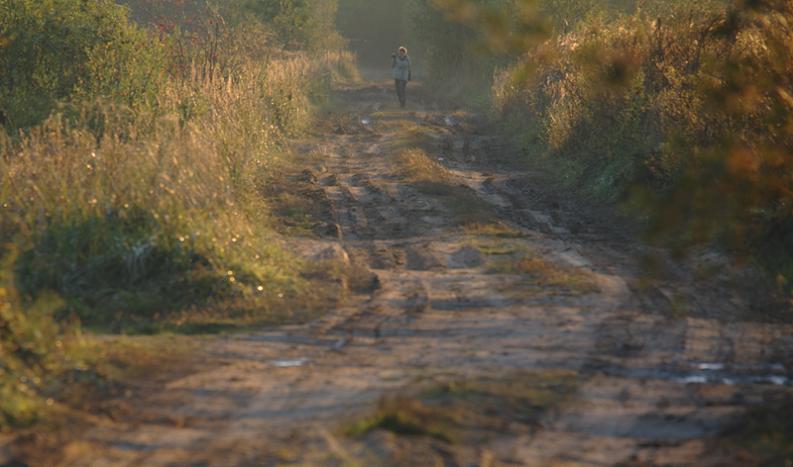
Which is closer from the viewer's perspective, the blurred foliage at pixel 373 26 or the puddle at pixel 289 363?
the puddle at pixel 289 363

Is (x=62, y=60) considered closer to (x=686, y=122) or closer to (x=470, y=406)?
Result: (x=686, y=122)

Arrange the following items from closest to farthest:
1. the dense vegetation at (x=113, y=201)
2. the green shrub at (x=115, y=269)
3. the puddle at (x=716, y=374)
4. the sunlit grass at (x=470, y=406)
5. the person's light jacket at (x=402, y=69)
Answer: the sunlit grass at (x=470, y=406) < the puddle at (x=716, y=374) < the dense vegetation at (x=113, y=201) < the green shrub at (x=115, y=269) < the person's light jacket at (x=402, y=69)

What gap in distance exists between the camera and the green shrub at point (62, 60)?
13898 millimetres

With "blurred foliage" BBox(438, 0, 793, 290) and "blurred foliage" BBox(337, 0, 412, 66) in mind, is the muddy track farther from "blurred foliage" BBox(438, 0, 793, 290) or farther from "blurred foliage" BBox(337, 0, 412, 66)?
"blurred foliage" BBox(337, 0, 412, 66)

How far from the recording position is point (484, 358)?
7.18 m

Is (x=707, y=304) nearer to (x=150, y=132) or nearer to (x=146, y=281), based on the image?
(x=146, y=281)

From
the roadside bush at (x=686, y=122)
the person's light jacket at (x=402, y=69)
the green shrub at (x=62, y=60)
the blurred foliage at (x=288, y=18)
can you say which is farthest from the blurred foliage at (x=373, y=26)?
the green shrub at (x=62, y=60)

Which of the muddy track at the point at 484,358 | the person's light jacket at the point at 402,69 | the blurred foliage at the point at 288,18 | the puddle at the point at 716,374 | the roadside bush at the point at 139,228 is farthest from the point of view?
the blurred foliage at the point at 288,18

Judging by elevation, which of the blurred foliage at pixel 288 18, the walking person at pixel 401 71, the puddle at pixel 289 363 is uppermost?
the blurred foliage at pixel 288 18

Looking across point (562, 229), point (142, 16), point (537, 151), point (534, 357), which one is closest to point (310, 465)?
point (534, 357)

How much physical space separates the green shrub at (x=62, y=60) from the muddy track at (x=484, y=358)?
13.2ft

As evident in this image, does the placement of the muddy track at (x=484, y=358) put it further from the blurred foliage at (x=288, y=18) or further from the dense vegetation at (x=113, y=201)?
the blurred foliage at (x=288, y=18)

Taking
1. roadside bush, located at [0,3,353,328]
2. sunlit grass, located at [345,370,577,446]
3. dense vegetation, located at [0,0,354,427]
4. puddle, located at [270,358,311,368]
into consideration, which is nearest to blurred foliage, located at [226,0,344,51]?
dense vegetation, located at [0,0,354,427]

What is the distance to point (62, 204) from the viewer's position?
31.9 feet
